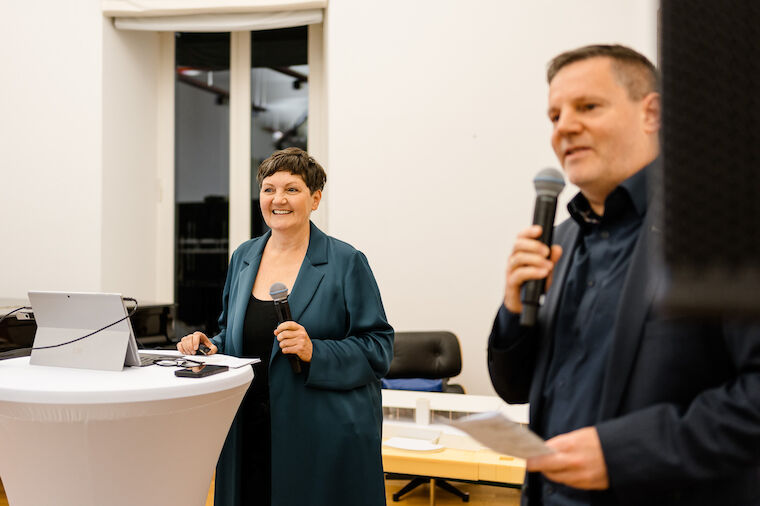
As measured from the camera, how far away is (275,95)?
479 cm

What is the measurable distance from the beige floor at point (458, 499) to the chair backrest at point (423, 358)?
2.30 ft

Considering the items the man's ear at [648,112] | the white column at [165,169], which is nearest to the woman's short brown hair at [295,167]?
the man's ear at [648,112]

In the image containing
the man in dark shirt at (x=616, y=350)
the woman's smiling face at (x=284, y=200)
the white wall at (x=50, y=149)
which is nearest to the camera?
the man in dark shirt at (x=616, y=350)

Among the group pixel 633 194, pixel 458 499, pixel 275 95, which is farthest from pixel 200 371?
pixel 275 95

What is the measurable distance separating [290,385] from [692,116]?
1.59 metres

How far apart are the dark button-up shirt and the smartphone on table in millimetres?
886

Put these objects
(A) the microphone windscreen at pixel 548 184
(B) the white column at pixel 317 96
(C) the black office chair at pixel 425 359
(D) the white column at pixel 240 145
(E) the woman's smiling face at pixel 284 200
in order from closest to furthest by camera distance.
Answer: (A) the microphone windscreen at pixel 548 184, (E) the woman's smiling face at pixel 284 200, (C) the black office chair at pixel 425 359, (B) the white column at pixel 317 96, (D) the white column at pixel 240 145

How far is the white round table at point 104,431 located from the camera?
1.30 meters

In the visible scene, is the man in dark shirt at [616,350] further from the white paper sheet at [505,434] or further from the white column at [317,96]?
the white column at [317,96]

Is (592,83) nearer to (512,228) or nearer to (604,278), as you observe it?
(604,278)

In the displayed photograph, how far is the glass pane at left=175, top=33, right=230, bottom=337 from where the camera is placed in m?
4.80

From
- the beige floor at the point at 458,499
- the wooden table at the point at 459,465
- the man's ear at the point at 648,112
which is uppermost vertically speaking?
the man's ear at the point at 648,112

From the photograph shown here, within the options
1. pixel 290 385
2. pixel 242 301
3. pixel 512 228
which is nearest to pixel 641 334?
pixel 290 385

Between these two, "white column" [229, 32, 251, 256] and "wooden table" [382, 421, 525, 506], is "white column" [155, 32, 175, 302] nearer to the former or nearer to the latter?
"white column" [229, 32, 251, 256]
